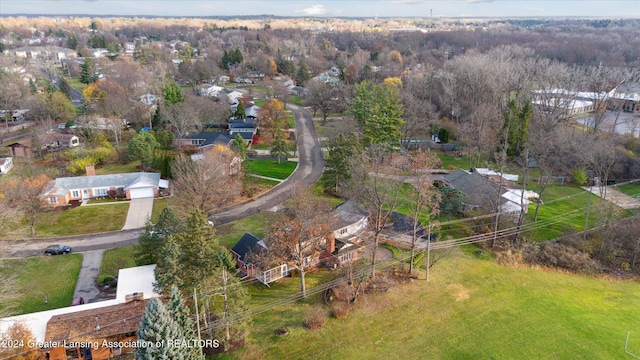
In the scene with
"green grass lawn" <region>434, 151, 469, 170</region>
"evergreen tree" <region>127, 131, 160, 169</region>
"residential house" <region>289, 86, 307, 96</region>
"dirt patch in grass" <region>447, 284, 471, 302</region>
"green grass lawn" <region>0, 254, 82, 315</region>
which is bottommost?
"green grass lawn" <region>0, 254, 82, 315</region>

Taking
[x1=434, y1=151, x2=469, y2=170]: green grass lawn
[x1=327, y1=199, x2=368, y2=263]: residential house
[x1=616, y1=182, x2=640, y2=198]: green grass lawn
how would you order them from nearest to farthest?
[x1=327, y1=199, x2=368, y2=263]: residential house, [x1=616, y1=182, x2=640, y2=198]: green grass lawn, [x1=434, y1=151, x2=469, y2=170]: green grass lawn

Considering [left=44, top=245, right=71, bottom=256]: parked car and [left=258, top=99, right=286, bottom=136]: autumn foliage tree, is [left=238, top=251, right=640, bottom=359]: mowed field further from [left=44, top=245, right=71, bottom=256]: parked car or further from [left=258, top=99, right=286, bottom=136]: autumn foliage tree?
[left=258, top=99, right=286, bottom=136]: autumn foliage tree

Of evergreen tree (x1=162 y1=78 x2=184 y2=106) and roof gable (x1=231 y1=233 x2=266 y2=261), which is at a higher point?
evergreen tree (x1=162 y1=78 x2=184 y2=106)

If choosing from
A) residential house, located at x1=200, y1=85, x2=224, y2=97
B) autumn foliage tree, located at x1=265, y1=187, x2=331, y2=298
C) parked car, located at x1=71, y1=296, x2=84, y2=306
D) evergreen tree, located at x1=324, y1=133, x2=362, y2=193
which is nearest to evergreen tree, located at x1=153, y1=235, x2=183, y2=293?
autumn foliage tree, located at x1=265, y1=187, x2=331, y2=298

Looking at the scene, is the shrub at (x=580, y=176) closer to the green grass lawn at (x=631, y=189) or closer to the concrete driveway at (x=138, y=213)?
the green grass lawn at (x=631, y=189)

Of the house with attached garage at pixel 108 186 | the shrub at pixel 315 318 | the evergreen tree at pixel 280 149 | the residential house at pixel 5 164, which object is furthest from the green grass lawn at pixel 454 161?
the residential house at pixel 5 164

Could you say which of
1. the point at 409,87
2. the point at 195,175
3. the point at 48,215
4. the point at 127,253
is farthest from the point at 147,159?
the point at 409,87
